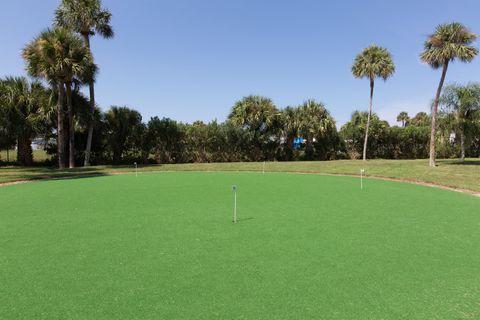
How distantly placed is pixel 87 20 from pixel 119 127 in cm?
688

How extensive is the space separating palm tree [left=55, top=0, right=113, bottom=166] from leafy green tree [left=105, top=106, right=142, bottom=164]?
6.47 feet

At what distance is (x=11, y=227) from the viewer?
19.5 ft

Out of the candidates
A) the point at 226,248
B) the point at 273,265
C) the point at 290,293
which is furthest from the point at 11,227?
the point at 290,293

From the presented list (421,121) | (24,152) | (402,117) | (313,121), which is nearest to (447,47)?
(313,121)

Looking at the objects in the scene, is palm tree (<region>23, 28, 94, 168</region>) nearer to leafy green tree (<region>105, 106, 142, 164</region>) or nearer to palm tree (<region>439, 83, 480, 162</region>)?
leafy green tree (<region>105, 106, 142, 164</region>)

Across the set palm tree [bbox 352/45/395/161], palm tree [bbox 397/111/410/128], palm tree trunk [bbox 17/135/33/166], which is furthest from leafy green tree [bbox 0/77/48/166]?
palm tree [bbox 397/111/410/128]

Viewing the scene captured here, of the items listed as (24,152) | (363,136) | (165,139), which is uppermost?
(363,136)

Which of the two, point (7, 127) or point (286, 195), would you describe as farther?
point (7, 127)

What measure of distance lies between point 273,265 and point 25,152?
73.3 ft

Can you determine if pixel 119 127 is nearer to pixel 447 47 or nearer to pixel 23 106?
pixel 23 106

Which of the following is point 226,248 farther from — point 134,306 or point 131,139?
point 131,139

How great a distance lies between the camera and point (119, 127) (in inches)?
912

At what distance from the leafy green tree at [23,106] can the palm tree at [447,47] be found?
2260 centimetres

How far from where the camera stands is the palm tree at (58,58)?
17.2 meters
